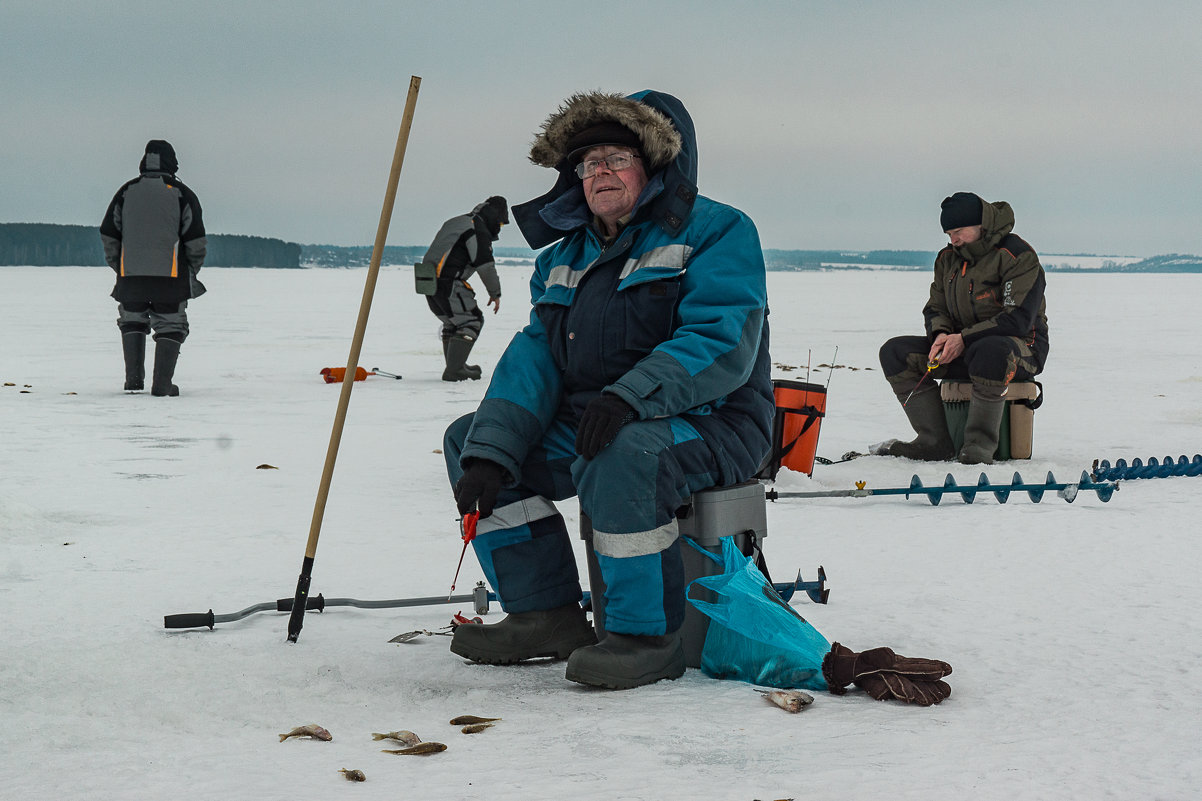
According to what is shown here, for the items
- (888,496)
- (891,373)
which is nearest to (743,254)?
(888,496)

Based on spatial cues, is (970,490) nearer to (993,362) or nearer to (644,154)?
(993,362)

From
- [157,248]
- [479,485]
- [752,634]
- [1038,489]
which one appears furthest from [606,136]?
[157,248]

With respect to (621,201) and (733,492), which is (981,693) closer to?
(733,492)

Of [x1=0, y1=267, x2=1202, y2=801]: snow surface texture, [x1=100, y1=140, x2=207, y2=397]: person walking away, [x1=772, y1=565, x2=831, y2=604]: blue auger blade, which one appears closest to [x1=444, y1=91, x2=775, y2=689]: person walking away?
[x1=0, y1=267, x2=1202, y2=801]: snow surface texture

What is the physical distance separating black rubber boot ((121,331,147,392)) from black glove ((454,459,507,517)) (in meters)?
7.49

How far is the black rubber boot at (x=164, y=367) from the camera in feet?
31.0


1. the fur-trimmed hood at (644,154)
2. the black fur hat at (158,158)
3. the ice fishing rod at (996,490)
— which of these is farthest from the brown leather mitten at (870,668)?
the black fur hat at (158,158)

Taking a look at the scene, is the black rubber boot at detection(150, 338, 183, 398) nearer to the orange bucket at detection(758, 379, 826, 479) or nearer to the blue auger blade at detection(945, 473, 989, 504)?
the orange bucket at detection(758, 379, 826, 479)

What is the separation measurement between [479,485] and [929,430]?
4.56 metres

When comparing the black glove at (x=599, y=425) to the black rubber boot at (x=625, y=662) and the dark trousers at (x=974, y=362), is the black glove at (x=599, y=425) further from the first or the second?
the dark trousers at (x=974, y=362)

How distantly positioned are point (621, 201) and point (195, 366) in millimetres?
10289

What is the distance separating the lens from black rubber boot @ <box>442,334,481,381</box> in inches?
428

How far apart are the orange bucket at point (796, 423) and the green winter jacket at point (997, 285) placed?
58.9 inches

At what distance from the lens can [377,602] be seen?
3611 mm
